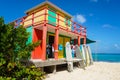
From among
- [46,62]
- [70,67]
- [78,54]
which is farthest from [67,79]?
[78,54]

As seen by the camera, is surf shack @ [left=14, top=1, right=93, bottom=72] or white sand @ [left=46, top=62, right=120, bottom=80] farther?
surf shack @ [left=14, top=1, right=93, bottom=72]

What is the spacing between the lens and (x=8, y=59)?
670cm

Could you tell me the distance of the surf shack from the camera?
10.0 m

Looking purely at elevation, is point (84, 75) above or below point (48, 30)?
below

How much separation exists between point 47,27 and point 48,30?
1.76 metres

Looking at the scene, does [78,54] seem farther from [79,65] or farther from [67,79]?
[67,79]

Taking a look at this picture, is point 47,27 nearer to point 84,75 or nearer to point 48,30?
point 48,30

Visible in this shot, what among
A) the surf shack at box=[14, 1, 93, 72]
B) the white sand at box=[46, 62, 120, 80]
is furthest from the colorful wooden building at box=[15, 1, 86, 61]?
the white sand at box=[46, 62, 120, 80]

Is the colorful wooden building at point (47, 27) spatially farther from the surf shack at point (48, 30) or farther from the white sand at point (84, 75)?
the white sand at point (84, 75)

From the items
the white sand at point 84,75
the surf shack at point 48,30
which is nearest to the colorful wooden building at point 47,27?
the surf shack at point 48,30

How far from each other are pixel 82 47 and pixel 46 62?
21.0 ft

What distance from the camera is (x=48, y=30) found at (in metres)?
12.7

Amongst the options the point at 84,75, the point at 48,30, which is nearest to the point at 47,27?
the point at 48,30

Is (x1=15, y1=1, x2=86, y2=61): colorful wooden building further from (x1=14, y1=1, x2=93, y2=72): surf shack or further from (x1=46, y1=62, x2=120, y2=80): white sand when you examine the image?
(x1=46, y1=62, x2=120, y2=80): white sand
